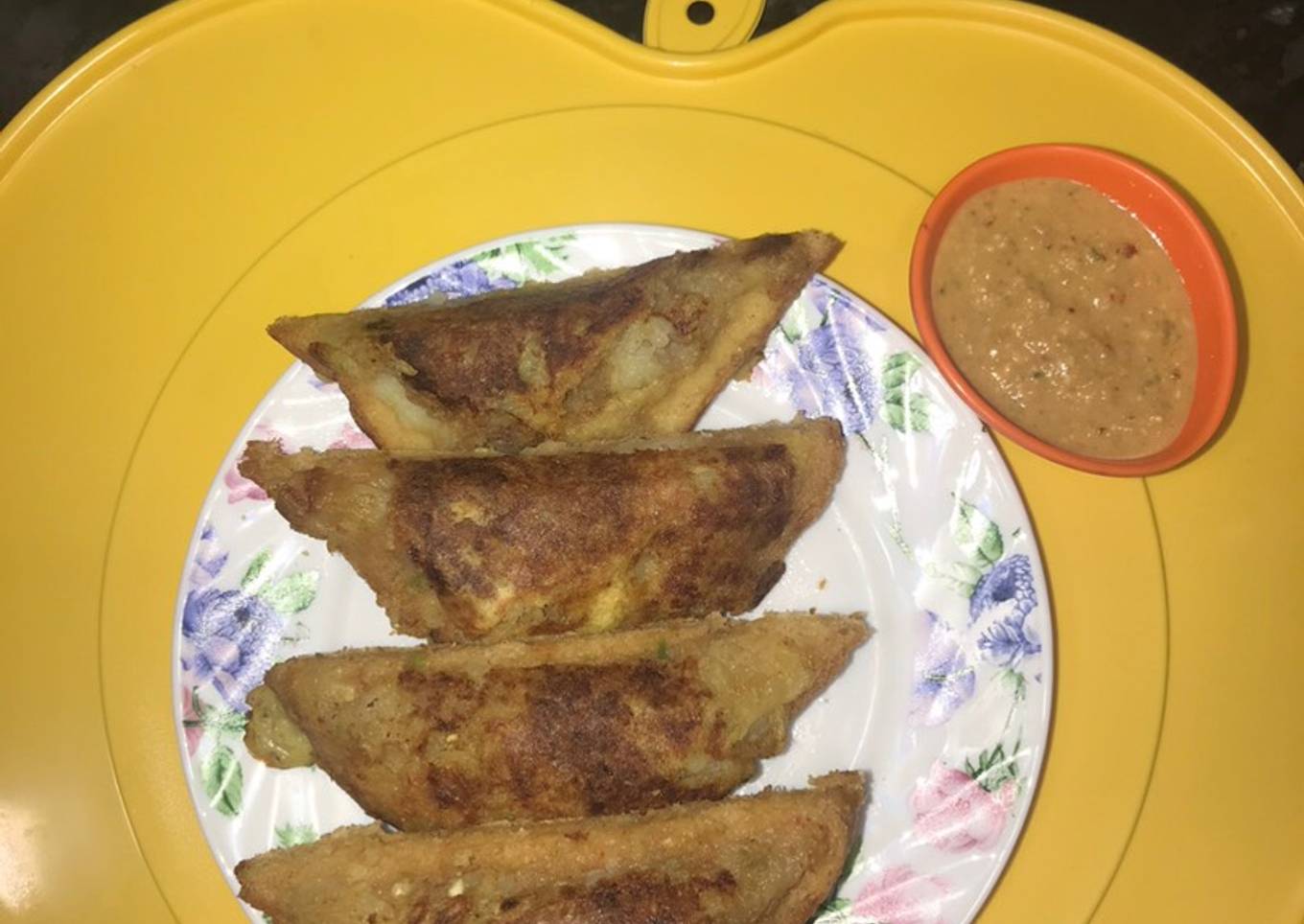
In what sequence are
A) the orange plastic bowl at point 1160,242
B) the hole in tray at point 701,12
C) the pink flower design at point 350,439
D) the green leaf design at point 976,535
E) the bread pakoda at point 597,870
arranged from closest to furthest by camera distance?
the bread pakoda at point 597,870, the orange plastic bowl at point 1160,242, the green leaf design at point 976,535, the pink flower design at point 350,439, the hole in tray at point 701,12

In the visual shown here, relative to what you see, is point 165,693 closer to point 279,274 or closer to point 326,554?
point 326,554

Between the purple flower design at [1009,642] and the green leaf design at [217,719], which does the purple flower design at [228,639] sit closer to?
the green leaf design at [217,719]

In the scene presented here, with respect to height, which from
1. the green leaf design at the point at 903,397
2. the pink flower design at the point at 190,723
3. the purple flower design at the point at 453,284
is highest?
the purple flower design at the point at 453,284

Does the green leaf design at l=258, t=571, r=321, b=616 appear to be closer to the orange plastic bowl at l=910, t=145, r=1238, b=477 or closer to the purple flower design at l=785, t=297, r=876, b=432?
the purple flower design at l=785, t=297, r=876, b=432

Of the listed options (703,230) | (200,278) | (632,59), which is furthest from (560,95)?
(200,278)

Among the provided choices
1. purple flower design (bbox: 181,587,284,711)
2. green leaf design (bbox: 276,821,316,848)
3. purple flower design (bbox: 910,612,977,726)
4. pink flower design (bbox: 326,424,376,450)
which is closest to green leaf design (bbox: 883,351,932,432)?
purple flower design (bbox: 910,612,977,726)

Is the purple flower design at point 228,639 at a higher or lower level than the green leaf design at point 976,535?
lower

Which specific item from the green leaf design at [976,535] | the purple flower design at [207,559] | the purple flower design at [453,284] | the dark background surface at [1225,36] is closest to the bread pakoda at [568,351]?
the purple flower design at [453,284]
